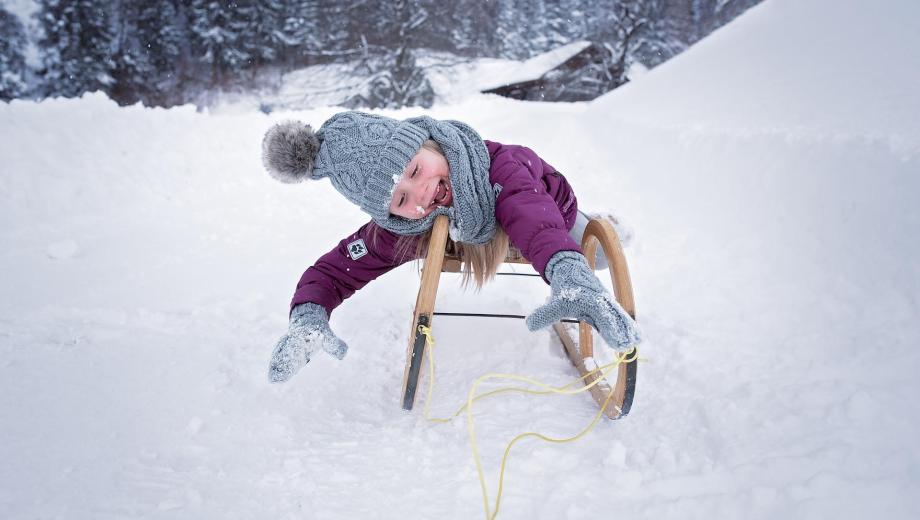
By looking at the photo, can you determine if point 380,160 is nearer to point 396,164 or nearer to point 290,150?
point 396,164

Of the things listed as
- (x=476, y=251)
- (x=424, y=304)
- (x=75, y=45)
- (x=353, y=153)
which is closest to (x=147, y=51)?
(x=75, y=45)

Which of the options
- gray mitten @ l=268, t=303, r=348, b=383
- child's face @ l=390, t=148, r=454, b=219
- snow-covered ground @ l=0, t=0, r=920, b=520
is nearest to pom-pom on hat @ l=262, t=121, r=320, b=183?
child's face @ l=390, t=148, r=454, b=219

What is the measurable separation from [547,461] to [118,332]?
1742mm

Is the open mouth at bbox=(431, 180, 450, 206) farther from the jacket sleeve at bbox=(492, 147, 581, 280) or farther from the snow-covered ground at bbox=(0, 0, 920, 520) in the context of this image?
the snow-covered ground at bbox=(0, 0, 920, 520)

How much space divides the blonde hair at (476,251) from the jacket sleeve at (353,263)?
0.08 feet

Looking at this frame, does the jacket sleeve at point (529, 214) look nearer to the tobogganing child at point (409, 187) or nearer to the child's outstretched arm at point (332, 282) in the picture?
the tobogganing child at point (409, 187)

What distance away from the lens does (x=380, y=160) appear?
1.42m

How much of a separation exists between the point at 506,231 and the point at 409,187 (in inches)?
12.9

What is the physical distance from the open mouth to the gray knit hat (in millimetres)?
28

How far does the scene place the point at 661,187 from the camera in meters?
3.80

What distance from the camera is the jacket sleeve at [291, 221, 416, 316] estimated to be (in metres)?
1.73

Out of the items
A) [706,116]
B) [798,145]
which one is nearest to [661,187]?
[706,116]

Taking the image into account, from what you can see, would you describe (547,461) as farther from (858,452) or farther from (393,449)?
(858,452)

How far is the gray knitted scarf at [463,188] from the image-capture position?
1.50 meters
